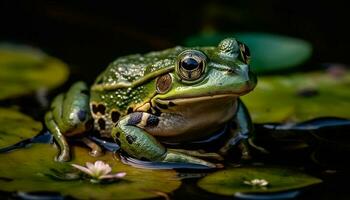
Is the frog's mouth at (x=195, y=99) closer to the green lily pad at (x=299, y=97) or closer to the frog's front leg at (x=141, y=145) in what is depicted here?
the frog's front leg at (x=141, y=145)

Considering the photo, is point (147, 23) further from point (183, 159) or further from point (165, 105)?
point (183, 159)

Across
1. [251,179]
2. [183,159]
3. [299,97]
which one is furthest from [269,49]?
[251,179]

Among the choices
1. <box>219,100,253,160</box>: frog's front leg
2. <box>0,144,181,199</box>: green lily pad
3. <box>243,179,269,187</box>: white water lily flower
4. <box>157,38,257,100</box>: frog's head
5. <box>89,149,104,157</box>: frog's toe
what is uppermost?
<box>157,38,257,100</box>: frog's head

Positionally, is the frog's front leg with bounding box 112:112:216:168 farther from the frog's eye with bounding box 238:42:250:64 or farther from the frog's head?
the frog's eye with bounding box 238:42:250:64

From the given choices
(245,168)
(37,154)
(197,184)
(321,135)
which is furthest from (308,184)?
(37,154)

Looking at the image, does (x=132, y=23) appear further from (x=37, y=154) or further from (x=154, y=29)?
(x=37, y=154)

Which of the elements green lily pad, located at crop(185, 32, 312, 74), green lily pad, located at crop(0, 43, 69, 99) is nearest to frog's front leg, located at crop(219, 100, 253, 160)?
green lily pad, located at crop(185, 32, 312, 74)

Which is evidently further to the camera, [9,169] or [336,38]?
[336,38]
